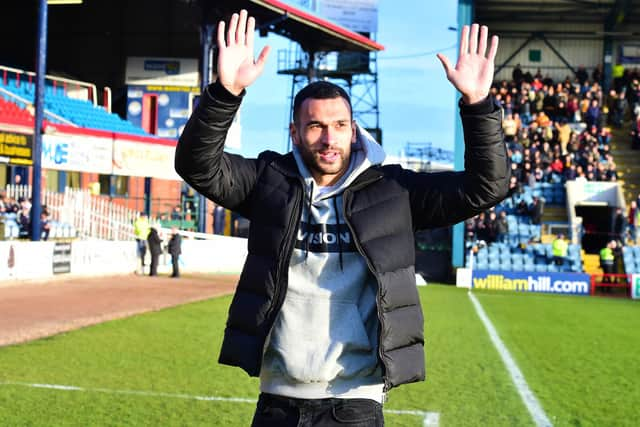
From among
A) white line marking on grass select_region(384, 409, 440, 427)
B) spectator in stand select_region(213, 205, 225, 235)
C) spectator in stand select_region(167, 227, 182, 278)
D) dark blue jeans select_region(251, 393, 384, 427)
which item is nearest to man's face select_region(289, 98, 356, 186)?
dark blue jeans select_region(251, 393, 384, 427)

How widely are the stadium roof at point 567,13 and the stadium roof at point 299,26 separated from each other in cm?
586

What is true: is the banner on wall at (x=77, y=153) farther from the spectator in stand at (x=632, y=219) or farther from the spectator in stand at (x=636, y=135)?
the spectator in stand at (x=636, y=135)

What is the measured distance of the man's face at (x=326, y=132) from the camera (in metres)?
3.43

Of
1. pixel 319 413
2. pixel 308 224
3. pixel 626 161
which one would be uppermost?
pixel 626 161

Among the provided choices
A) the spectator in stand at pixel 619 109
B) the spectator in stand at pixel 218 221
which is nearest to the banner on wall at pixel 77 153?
the spectator in stand at pixel 218 221

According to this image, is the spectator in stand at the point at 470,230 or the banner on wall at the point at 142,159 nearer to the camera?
the banner on wall at the point at 142,159

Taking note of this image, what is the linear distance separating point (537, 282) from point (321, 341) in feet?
91.1

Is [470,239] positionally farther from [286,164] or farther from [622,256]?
[286,164]

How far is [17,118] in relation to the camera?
26.6 m

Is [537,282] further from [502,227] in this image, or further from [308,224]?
[308,224]

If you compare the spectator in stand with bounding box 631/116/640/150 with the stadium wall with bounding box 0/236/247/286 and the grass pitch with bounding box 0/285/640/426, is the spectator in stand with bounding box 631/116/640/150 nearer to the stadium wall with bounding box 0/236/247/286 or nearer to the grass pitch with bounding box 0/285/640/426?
the stadium wall with bounding box 0/236/247/286

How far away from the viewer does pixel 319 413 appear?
3.36 meters

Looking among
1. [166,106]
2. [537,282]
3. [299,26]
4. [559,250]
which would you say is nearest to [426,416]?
[537,282]

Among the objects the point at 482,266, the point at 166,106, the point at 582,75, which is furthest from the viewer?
the point at 166,106
